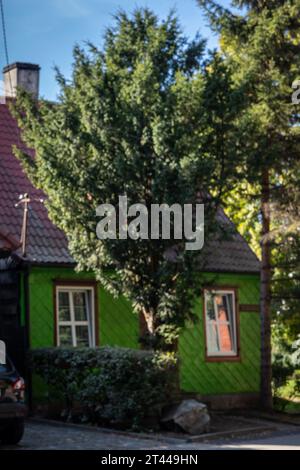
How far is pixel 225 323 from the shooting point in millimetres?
23109

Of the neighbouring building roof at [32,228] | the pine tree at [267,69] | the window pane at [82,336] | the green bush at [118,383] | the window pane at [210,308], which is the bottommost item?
the green bush at [118,383]

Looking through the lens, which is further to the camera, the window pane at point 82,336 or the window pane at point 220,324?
the window pane at point 220,324

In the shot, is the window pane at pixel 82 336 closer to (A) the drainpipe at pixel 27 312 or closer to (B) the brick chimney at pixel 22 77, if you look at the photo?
(A) the drainpipe at pixel 27 312

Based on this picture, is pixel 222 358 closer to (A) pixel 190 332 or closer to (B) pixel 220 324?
(B) pixel 220 324

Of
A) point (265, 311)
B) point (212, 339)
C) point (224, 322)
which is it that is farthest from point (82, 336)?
point (265, 311)

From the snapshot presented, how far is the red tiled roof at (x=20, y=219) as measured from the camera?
19359 millimetres

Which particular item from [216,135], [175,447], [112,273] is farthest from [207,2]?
[175,447]

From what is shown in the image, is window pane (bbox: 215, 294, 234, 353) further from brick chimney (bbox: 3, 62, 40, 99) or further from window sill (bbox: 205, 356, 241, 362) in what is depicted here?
brick chimney (bbox: 3, 62, 40, 99)

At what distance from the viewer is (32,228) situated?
2011 centimetres

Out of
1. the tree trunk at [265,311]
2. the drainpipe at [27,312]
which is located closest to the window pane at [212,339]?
the tree trunk at [265,311]

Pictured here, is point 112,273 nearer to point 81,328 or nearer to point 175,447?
point 81,328

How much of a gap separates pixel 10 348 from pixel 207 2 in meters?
9.09

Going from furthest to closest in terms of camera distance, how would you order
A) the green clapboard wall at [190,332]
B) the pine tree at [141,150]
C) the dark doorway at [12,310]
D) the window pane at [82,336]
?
the window pane at [82,336], the green clapboard wall at [190,332], the dark doorway at [12,310], the pine tree at [141,150]
